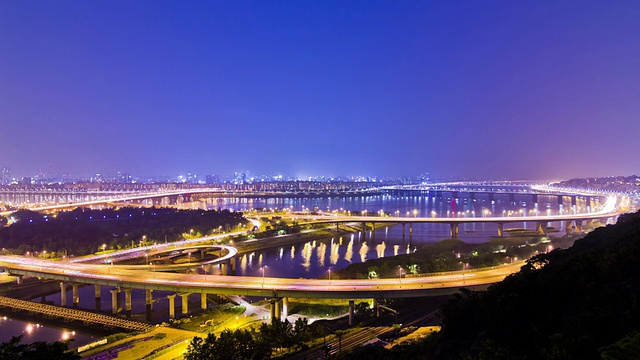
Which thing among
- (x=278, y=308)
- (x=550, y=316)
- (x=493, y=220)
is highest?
(x=550, y=316)

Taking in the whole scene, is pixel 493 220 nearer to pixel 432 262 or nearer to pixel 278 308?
pixel 432 262

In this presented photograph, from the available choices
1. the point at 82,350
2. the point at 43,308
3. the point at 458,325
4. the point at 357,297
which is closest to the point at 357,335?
the point at 357,297

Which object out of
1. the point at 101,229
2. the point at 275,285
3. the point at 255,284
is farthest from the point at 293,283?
the point at 101,229

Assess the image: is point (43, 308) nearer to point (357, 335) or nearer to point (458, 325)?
point (357, 335)

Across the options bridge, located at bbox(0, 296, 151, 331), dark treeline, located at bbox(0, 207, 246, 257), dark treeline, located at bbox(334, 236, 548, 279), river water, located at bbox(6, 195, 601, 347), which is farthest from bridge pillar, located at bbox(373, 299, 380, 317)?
dark treeline, located at bbox(0, 207, 246, 257)

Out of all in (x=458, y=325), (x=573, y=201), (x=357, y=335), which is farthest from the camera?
(x=573, y=201)

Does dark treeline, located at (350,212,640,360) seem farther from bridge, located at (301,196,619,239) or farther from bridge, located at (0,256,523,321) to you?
bridge, located at (301,196,619,239)
